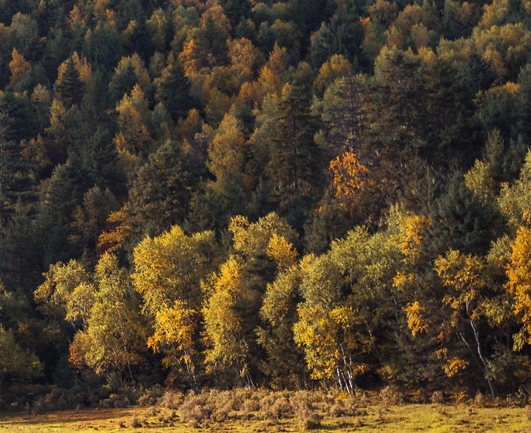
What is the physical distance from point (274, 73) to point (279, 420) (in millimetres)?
131631

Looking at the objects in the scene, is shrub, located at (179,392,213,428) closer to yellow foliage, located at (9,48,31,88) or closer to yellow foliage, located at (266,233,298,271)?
yellow foliage, located at (266,233,298,271)

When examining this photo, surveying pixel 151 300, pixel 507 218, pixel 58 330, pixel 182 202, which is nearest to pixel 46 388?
pixel 58 330

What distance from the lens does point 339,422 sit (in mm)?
56500

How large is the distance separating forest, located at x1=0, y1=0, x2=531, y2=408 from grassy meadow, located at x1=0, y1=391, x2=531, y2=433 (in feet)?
13.1

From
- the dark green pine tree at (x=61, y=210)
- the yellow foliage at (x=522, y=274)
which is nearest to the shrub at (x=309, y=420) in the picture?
the yellow foliage at (x=522, y=274)

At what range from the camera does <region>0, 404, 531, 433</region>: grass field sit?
52.3 meters

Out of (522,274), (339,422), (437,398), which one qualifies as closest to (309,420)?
(339,422)

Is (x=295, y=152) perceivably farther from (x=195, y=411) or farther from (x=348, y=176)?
(x=195, y=411)

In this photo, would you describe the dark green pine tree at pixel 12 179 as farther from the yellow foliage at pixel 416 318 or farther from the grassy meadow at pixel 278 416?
the yellow foliage at pixel 416 318

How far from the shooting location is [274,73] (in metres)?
183

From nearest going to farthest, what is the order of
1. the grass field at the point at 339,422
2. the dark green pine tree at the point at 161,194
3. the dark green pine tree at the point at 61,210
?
the grass field at the point at 339,422 → the dark green pine tree at the point at 161,194 → the dark green pine tree at the point at 61,210

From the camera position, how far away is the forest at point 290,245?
63.7m

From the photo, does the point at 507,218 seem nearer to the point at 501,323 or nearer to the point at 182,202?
the point at 501,323

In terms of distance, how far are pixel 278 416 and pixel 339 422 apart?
21.4 feet
